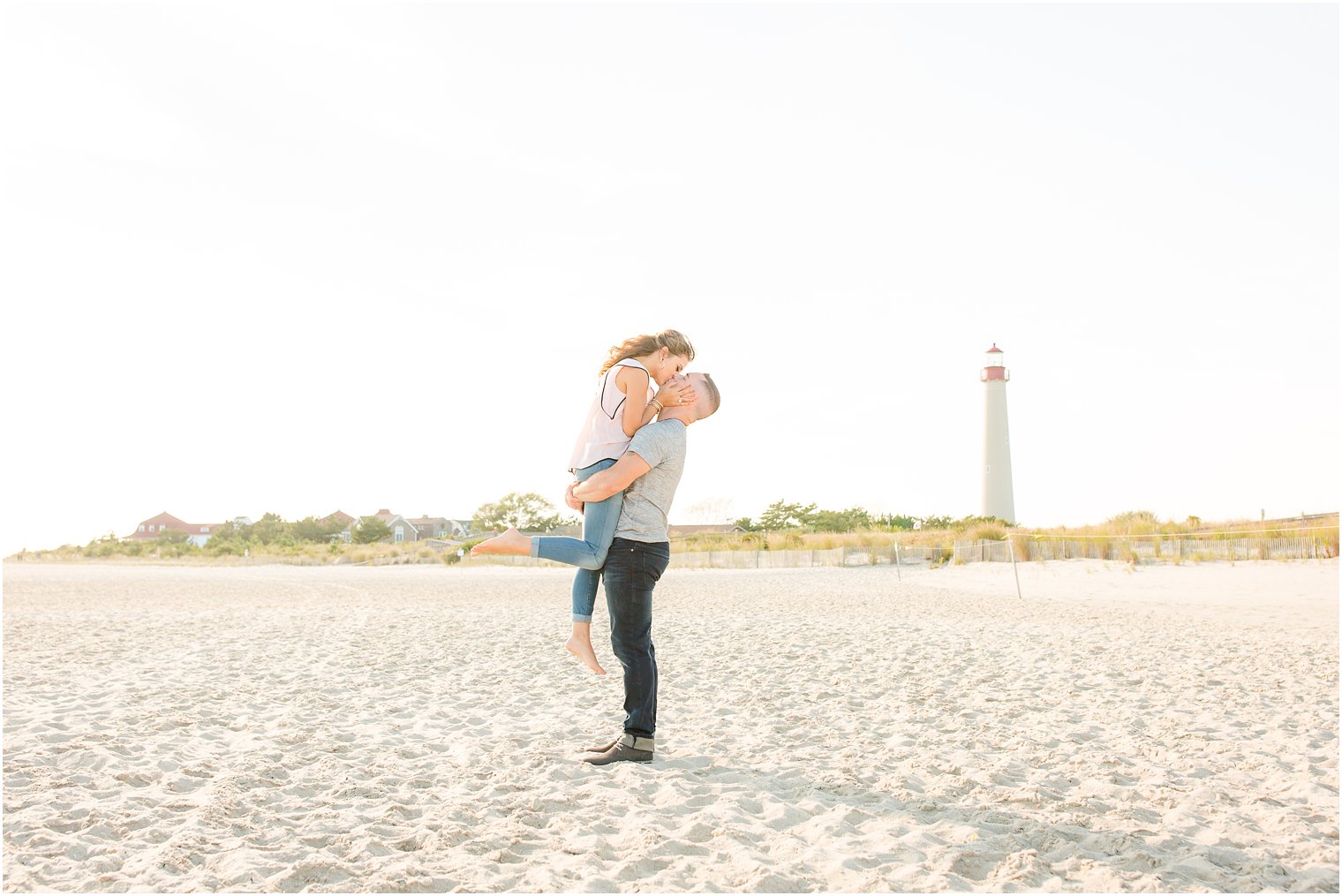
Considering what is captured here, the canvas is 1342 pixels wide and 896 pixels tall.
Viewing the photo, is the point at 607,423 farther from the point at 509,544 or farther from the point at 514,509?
the point at 514,509

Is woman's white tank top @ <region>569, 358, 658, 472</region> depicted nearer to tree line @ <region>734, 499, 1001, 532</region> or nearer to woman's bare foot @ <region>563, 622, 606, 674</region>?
woman's bare foot @ <region>563, 622, 606, 674</region>

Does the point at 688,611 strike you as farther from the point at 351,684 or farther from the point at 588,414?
the point at 588,414

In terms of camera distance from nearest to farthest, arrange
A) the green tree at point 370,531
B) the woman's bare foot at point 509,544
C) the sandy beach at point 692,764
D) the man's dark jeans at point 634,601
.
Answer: the sandy beach at point 692,764
the woman's bare foot at point 509,544
the man's dark jeans at point 634,601
the green tree at point 370,531

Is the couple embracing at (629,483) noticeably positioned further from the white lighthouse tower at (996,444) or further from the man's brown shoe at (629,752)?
the white lighthouse tower at (996,444)

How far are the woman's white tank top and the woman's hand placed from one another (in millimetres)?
60

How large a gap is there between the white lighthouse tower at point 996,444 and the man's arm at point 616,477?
39823 millimetres

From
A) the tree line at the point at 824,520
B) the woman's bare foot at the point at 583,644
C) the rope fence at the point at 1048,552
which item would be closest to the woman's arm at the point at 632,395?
the woman's bare foot at the point at 583,644

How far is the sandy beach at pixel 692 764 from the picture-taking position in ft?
9.82

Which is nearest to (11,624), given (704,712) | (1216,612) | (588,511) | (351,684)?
(351,684)

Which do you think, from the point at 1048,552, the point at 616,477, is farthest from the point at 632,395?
the point at 1048,552

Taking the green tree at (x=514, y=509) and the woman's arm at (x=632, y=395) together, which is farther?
the green tree at (x=514, y=509)

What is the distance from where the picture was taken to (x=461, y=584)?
23094 millimetres

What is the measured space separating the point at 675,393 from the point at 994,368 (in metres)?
43.6

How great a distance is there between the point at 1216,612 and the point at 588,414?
11.7 metres
